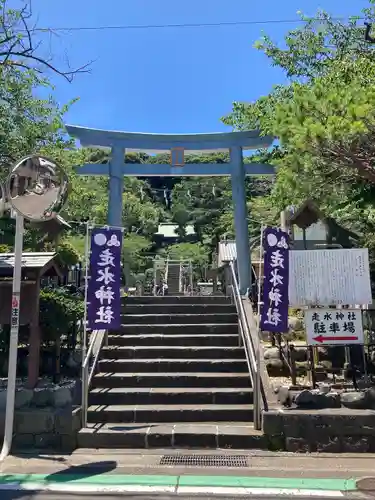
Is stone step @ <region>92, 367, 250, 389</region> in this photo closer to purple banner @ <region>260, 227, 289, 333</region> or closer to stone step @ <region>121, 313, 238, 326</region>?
purple banner @ <region>260, 227, 289, 333</region>

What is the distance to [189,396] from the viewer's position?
7223mm

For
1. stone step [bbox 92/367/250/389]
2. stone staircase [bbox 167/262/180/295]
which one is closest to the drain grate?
stone step [bbox 92/367/250/389]

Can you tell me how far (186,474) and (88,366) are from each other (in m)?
2.88

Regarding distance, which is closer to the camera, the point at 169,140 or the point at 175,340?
the point at 175,340

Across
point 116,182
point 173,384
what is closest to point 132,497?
point 173,384

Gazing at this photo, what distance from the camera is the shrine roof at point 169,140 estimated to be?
12.3 meters

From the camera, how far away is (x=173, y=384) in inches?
303

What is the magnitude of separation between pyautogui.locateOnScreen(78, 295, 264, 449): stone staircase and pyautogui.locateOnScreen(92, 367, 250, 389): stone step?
0.06 feet

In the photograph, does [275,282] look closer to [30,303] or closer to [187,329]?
[187,329]

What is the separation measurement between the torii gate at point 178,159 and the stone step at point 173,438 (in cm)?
619

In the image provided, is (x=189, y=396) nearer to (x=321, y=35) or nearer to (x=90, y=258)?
(x=90, y=258)

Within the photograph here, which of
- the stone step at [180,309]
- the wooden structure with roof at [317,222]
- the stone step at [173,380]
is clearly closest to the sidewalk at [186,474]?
the stone step at [173,380]

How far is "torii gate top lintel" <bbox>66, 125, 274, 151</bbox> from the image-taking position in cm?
1230

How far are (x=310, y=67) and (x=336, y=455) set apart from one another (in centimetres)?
876
